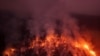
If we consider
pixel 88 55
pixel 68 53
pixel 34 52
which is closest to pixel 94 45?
pixel 88 55

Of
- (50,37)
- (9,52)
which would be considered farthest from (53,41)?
(9,52)

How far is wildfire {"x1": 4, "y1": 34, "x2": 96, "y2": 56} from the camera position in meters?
2.52

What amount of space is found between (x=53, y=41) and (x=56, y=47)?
0.34 feet

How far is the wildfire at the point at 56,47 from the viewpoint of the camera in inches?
99.0

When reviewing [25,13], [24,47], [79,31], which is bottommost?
[24,47]

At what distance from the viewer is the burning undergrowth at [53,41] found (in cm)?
253

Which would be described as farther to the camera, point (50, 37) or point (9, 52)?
point (50, 37)

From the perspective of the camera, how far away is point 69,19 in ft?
9.30

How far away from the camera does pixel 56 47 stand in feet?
8.54

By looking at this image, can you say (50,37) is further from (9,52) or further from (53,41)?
(9,52)

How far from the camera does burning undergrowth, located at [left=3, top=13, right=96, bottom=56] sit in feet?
8.30

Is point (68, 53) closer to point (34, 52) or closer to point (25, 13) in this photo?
point (34, 52)

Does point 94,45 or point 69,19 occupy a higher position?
point 69,19

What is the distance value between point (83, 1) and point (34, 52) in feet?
2.85
